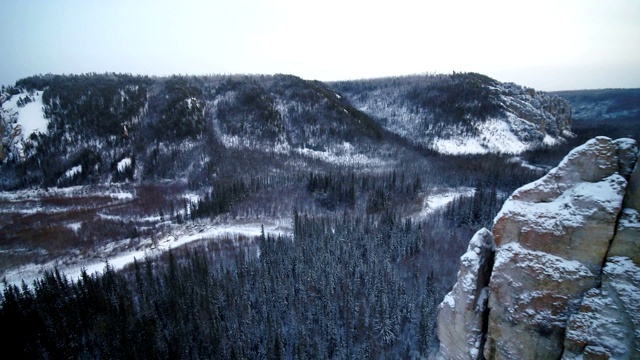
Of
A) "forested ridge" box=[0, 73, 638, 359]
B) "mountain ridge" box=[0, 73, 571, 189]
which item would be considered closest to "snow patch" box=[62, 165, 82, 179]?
Result: "mountain ridge" box=[0, 73, 571, 189]

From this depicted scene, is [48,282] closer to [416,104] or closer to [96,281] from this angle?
[96,281]

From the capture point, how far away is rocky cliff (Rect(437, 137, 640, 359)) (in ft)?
34.1

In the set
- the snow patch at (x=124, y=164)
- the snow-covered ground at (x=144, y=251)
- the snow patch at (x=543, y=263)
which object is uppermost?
the snow patch at (x=543, y=263)

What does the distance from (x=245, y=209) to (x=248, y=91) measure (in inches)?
4328

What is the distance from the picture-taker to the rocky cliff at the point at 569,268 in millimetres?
10383

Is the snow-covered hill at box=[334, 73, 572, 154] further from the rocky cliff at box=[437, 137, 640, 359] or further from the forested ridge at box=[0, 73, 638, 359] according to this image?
the rocky cliff at box=[437, 137, 640, 359]

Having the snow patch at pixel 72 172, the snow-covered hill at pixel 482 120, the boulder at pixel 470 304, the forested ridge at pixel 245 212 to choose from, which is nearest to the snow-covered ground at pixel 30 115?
the forested ridge at pixel 245 212

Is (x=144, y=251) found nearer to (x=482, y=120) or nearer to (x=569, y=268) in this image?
(x=569, y=268)

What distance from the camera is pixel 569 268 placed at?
37.7 feet

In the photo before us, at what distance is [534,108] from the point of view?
6865 inches

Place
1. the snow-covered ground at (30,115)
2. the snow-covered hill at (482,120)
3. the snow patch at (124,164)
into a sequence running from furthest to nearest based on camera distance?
the snow-covered hill at (482,120) → the snow-covered ground at (30,115) → the snow patch at (124,164)

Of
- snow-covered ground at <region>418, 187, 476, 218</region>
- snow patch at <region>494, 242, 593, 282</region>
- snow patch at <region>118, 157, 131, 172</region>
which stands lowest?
snow-covered ground at <region>418, 187, 476, 218</region>

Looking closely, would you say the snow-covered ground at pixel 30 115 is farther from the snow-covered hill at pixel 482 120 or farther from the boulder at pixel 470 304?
the boulder at pixel 470 304

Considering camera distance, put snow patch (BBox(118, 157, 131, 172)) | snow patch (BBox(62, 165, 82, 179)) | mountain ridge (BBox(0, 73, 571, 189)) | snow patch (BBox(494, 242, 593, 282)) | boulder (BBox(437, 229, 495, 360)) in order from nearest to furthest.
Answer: snow patch (BBox(494, 242, 593, 282)) → boulder (BBox(437, 229, 495, 360)) → snow patch (BBox(62, 165, 82, 179)) → snow patch (BBox(118, 157, 131, 172)) → mountain ridge (BBox(0, 73, 571, 189))
